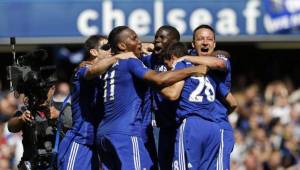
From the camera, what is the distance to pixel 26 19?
19.7 metres

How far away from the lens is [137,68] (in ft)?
35.2

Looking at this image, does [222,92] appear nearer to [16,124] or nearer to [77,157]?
[77,157]

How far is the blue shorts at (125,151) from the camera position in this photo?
1076 centimetres

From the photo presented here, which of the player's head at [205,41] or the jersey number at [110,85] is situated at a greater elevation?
the player's head at [205,41]

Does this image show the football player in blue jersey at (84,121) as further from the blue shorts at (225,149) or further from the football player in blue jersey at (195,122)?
the blue shorts at (225,149)

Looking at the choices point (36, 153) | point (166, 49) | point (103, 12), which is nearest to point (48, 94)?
point (36, 153)

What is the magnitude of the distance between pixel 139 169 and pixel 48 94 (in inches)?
71.2

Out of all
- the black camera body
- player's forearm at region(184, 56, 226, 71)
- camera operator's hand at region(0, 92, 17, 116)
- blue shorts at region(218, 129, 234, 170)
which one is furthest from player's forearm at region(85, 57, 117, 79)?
camera operator's hand at region(0, 92, 17, 116)

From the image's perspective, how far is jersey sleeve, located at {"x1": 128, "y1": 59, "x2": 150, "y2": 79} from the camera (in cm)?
1069

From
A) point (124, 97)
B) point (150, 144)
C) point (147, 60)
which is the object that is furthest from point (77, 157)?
point (147, 60)

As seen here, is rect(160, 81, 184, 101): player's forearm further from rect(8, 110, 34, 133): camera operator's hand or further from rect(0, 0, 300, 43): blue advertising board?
rect(0, 0, 300, 43): blue advertising board

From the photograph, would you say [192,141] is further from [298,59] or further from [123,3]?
[298,59]

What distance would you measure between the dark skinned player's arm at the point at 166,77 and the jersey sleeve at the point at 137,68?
0.19 ft

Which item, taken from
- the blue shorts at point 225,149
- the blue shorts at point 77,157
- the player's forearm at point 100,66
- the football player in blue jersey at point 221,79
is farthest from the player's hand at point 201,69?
the blue shorts at point 77,157
